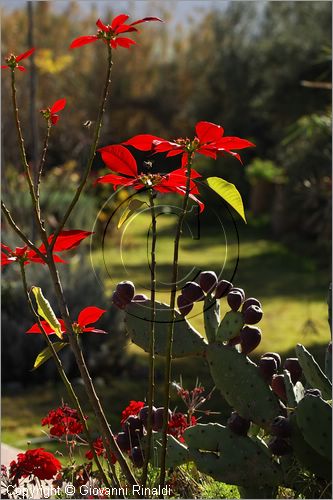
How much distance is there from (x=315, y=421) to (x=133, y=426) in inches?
21.6

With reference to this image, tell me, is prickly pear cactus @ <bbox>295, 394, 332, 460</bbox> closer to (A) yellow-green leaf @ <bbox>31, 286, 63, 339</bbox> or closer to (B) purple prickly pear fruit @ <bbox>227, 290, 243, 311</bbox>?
(B) purple prickly pear fruit @ <bbox>227, 290, 243, 311</bbox>

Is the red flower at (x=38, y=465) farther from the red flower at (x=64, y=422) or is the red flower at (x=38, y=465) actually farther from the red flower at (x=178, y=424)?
the red flower at (x=178, y=424)

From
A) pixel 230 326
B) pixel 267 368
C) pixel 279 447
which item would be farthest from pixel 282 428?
pixel 230 326

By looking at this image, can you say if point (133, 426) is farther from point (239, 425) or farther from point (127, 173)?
point (127, 173)

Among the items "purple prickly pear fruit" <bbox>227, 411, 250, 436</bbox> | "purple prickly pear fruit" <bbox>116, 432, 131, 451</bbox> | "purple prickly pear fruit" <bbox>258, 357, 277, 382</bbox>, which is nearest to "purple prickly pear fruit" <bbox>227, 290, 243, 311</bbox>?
"purple prickly pear fruit" <bbox>258, 357, 277, 382</bbox>

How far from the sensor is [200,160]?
14125mm

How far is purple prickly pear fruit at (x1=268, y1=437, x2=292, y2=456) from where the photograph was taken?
206 centimetres

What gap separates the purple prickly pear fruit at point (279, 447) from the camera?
2.06m

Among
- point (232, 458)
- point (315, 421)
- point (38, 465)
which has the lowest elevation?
point (38, 465)

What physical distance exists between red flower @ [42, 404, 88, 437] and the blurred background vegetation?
749 millimetres

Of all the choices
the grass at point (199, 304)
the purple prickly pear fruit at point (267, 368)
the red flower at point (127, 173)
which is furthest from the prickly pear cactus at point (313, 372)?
the red flower at point (127, 173)

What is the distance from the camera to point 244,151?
15219mm

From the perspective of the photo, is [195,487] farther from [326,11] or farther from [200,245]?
[326,11]

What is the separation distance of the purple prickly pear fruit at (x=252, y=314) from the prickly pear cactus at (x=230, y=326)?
12mm
